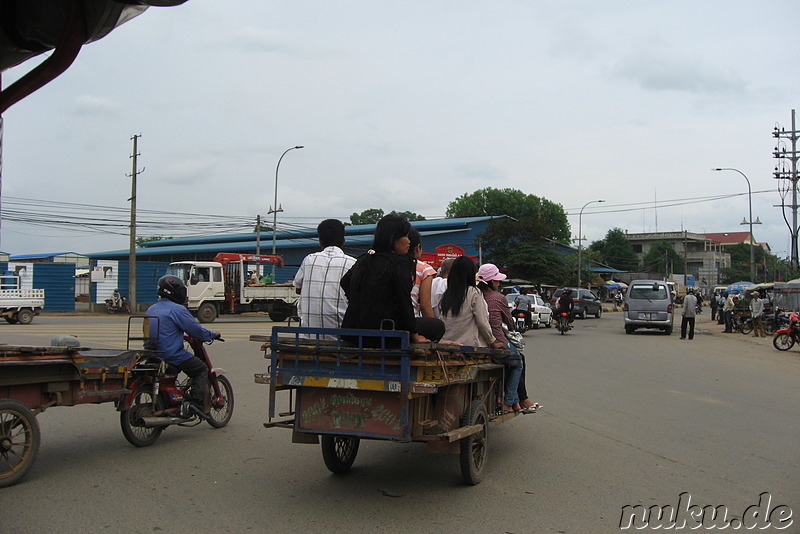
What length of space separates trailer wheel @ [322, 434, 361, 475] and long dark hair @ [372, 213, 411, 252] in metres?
1.56

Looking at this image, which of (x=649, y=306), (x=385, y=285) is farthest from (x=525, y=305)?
(x=385, y=285)

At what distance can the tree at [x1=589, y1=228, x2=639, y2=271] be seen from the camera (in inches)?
3809

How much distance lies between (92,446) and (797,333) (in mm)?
19553

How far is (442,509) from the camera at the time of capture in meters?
5.02

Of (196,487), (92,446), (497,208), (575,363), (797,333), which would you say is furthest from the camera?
(497,208)

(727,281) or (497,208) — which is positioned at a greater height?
(497,208)

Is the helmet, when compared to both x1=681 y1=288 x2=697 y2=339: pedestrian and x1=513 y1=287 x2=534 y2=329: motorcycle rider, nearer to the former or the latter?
x1=513 y1=287 x2=534 y2=329: motorcycle rider

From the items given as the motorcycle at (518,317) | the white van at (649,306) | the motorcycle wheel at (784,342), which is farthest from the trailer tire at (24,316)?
the motorcycle wheel at (784,342)

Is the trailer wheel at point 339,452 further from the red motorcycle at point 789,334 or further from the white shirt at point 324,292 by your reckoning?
the red motorcycle at point 789,334

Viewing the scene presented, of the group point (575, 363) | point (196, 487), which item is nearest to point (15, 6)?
point (196, 487)

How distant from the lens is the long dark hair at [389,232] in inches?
211

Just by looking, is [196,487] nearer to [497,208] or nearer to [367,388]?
[367,388]

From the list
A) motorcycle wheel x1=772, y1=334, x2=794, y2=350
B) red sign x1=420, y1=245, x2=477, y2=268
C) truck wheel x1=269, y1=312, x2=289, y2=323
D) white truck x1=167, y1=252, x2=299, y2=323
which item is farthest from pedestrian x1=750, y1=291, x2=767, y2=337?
truck wheel x1=269, y1=312, x2=289, y2=323

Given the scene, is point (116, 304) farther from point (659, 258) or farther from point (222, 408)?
point (659, 258)
